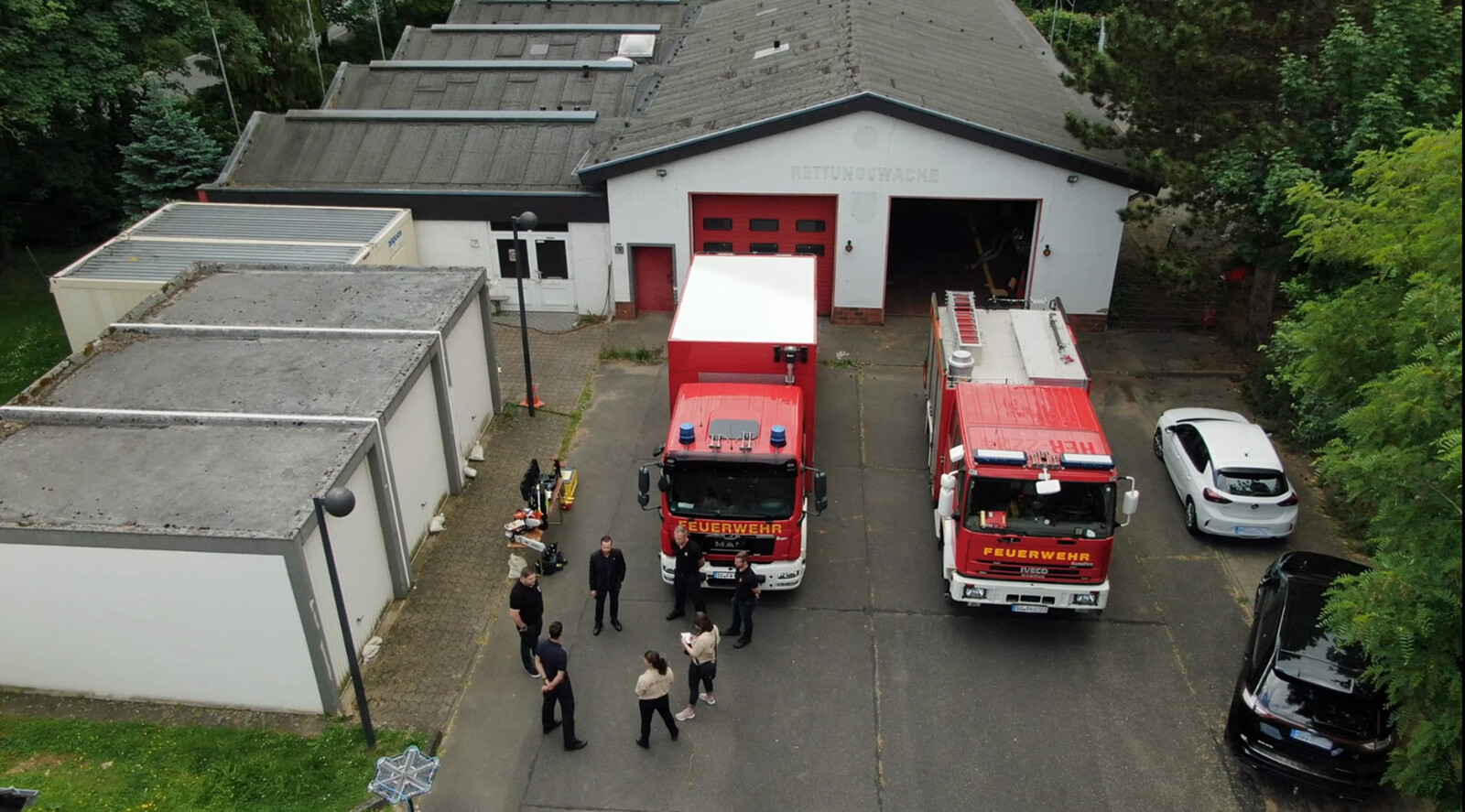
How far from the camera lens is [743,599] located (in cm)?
1387

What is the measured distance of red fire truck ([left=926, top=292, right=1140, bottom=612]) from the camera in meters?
13.3

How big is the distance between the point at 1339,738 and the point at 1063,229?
13.3 metres

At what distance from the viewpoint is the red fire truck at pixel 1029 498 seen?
13336 millimetres

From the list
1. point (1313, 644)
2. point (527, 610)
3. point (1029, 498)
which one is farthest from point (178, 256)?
point (1313, 644)

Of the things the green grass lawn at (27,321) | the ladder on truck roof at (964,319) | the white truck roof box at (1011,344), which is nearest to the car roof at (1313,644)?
the white truck roof box at (1011,344)

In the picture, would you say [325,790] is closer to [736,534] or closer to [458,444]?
[736,534]

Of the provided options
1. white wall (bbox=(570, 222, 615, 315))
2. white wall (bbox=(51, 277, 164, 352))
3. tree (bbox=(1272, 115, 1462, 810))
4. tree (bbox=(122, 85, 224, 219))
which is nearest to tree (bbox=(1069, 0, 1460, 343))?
tree (bbox=(1272, 115, 1462, 810))

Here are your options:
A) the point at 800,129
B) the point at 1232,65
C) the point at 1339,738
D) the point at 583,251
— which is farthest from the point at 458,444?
the point at 1232,65

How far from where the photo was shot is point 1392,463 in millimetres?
9875

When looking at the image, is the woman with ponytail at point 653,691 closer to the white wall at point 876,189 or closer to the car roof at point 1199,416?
the car roof at point 1199,416

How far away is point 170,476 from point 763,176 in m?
13.7

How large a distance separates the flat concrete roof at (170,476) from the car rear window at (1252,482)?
42.1ft

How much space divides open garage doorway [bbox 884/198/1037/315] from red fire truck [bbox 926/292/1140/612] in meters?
9.12

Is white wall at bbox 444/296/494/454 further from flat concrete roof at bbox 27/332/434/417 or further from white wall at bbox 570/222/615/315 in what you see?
white wall at bbox 570/222/615/315
